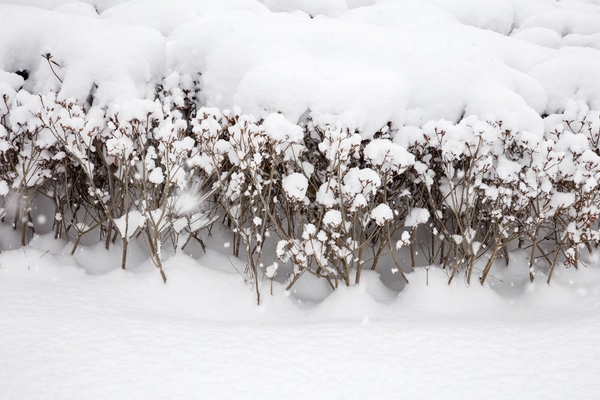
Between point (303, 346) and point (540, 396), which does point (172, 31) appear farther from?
point (540, 396)

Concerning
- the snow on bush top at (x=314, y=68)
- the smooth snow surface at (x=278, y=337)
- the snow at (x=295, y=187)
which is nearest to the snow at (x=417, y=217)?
the smooth snow surface at (x=278, y=337)

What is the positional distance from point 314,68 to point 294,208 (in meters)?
1.61

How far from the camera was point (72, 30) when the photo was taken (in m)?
4.40

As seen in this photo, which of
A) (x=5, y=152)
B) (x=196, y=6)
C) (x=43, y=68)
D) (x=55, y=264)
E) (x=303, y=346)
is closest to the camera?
(x=303, y=346)

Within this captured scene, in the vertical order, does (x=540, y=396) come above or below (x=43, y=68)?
below

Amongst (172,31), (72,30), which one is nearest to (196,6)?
(172,31)

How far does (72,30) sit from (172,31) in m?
1.50

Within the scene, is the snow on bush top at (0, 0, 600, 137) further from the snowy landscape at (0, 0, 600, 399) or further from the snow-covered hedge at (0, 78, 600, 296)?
the snow-covered hedge at (0, 78, 600, 296)

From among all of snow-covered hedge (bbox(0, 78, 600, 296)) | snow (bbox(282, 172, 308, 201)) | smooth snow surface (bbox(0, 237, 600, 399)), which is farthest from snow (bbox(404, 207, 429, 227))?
snow (bbox(282, 172, 308, 201))

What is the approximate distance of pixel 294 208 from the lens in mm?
3412

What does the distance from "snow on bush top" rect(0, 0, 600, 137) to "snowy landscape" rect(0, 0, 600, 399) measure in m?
0.02

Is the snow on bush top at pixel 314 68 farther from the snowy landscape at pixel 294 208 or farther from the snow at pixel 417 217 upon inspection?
the snow at pixel 417 217

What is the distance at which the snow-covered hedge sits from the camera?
3082 millimetres

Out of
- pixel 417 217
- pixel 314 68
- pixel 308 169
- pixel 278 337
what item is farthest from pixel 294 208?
pixel 314 68
